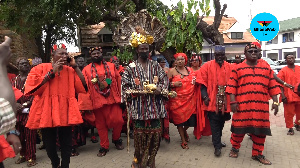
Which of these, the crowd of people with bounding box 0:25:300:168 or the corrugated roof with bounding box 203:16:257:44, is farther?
the corrugated roof with bounding box 203:16:257:44

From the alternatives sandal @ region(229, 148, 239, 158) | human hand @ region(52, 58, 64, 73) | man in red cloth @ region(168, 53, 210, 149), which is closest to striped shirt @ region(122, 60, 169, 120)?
human hand @ region(52, 58, 64, 73)

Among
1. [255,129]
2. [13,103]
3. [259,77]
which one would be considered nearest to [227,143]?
[255,129]

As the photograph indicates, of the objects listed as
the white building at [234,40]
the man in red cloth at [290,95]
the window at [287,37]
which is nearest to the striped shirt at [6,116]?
the man in red cloth at [290,95]

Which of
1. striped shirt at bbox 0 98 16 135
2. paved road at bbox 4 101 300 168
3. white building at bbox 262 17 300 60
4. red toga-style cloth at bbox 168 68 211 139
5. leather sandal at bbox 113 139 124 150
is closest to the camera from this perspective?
striped shirt at bbox 0 98 16 135

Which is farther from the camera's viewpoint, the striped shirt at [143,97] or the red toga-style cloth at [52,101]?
the striped shirt at [143,97]

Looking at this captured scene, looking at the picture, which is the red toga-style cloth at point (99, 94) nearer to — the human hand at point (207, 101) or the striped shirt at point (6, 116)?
the human hand at point (207, 101)

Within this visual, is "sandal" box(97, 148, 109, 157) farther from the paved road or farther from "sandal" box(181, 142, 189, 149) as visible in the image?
"sandal" box(181, 142, 189, 149)

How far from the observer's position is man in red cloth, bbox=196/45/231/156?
15.7 ft

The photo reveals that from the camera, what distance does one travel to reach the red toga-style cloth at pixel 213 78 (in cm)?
486

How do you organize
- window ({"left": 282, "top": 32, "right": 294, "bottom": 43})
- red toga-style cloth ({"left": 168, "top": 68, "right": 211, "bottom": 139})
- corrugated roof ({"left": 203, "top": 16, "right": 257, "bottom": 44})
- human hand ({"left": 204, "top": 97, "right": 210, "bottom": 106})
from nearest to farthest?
human hand ({"left": 204, "top": 97, "right": 210, "bottom": 106}) → red toga-style cloth ({"left": 168, "top": 68, "right": 211, "bottom": 139}) → corrugated roof ({"left": 203, "top": 16, "right": 257, "bottom": 44}) → window ({"left": 282, "top": 32, "right": 294, "bottom": 43})

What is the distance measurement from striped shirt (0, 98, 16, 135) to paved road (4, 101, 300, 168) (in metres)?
3.28

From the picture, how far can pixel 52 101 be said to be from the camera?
3.65 meters

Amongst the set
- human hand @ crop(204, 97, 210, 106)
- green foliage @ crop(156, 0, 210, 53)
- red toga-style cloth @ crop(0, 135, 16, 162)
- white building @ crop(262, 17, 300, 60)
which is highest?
white building @ crop(262, 17, 300, 60)

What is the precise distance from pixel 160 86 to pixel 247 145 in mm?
2843
